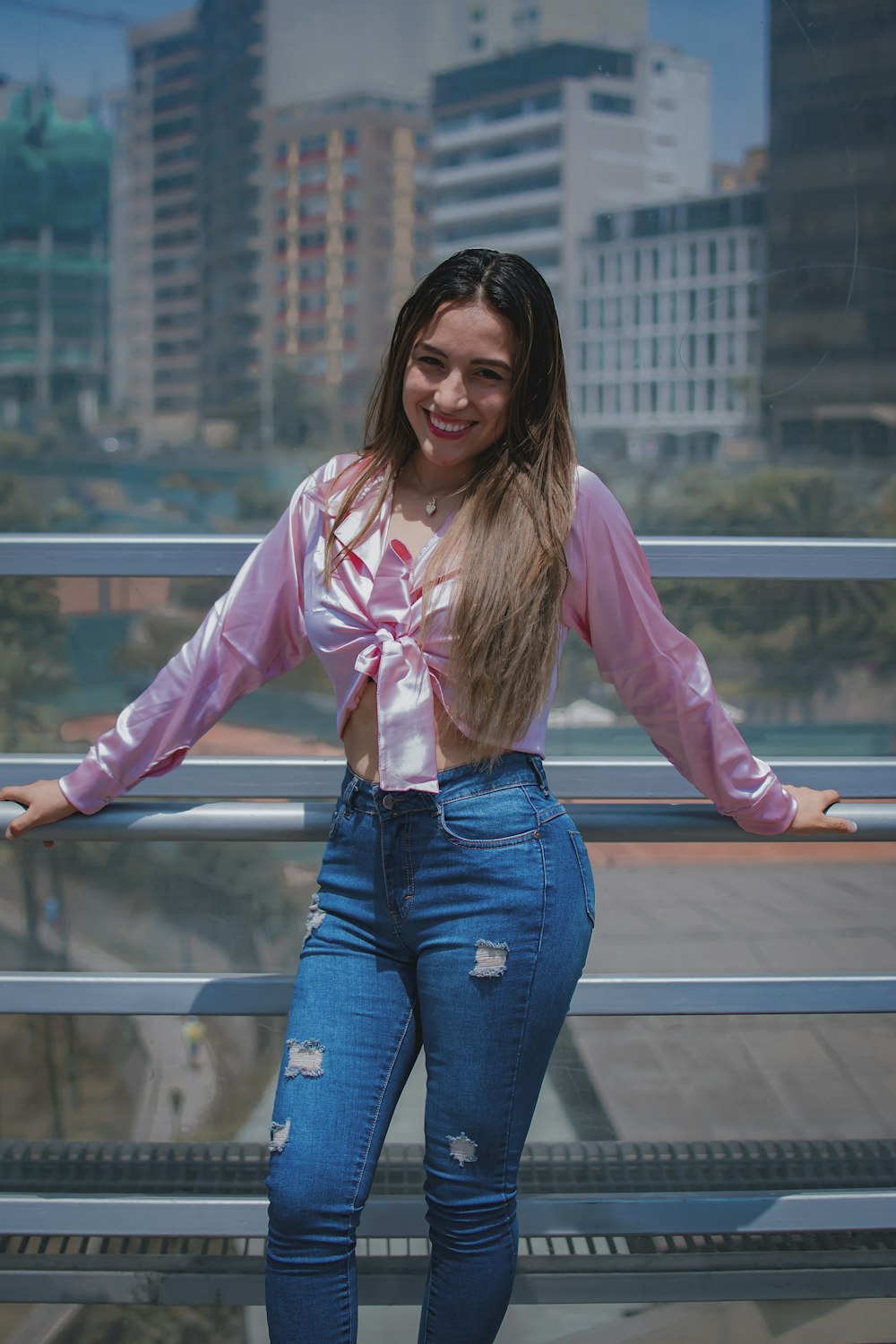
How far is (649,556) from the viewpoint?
1.84 meters

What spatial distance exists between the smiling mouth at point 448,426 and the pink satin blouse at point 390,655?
11cm

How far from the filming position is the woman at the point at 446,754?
1248mm

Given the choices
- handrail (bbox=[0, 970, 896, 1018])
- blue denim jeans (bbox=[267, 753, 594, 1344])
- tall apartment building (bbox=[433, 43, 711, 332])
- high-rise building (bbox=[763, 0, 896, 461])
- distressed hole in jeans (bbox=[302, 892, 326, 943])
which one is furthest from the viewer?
tall apartment building (bbox=[433, 43, 711, 332])

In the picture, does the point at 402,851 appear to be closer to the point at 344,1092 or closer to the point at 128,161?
the point at 344,1092

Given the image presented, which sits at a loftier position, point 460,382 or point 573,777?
point 460,382

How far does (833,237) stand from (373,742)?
1631 mm

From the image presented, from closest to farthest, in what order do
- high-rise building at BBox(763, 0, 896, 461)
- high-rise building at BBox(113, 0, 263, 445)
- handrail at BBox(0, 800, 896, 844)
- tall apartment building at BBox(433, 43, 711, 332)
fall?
handrail at BBox(0, 800, 896, 844) → high-rise building at BBox(763, 0, 896, 461) → tall apartment building at BBox(433, 43, 711, 332) → high-rise building at BBox(113, 0, 263, 445)

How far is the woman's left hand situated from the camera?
1438mm

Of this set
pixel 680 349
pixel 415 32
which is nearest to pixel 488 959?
pixel 680 349

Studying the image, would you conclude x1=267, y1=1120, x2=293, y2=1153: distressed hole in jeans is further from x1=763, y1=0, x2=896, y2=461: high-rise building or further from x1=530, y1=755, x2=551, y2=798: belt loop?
x1=763, y1=0, x2=896, y2=461: high-rise building

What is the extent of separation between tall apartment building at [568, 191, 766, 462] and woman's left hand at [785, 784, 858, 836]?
1075 millimetres

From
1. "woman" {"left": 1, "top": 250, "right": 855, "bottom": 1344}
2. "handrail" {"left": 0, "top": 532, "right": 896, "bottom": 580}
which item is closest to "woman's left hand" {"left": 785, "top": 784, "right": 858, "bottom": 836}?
"woman" {"left": 1, "top": 250, "right": 855, "bottom": 1344}

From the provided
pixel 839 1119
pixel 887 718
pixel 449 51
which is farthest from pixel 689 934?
pixel 449 51

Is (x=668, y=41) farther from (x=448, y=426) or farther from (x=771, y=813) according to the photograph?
(x=771, y=813)
